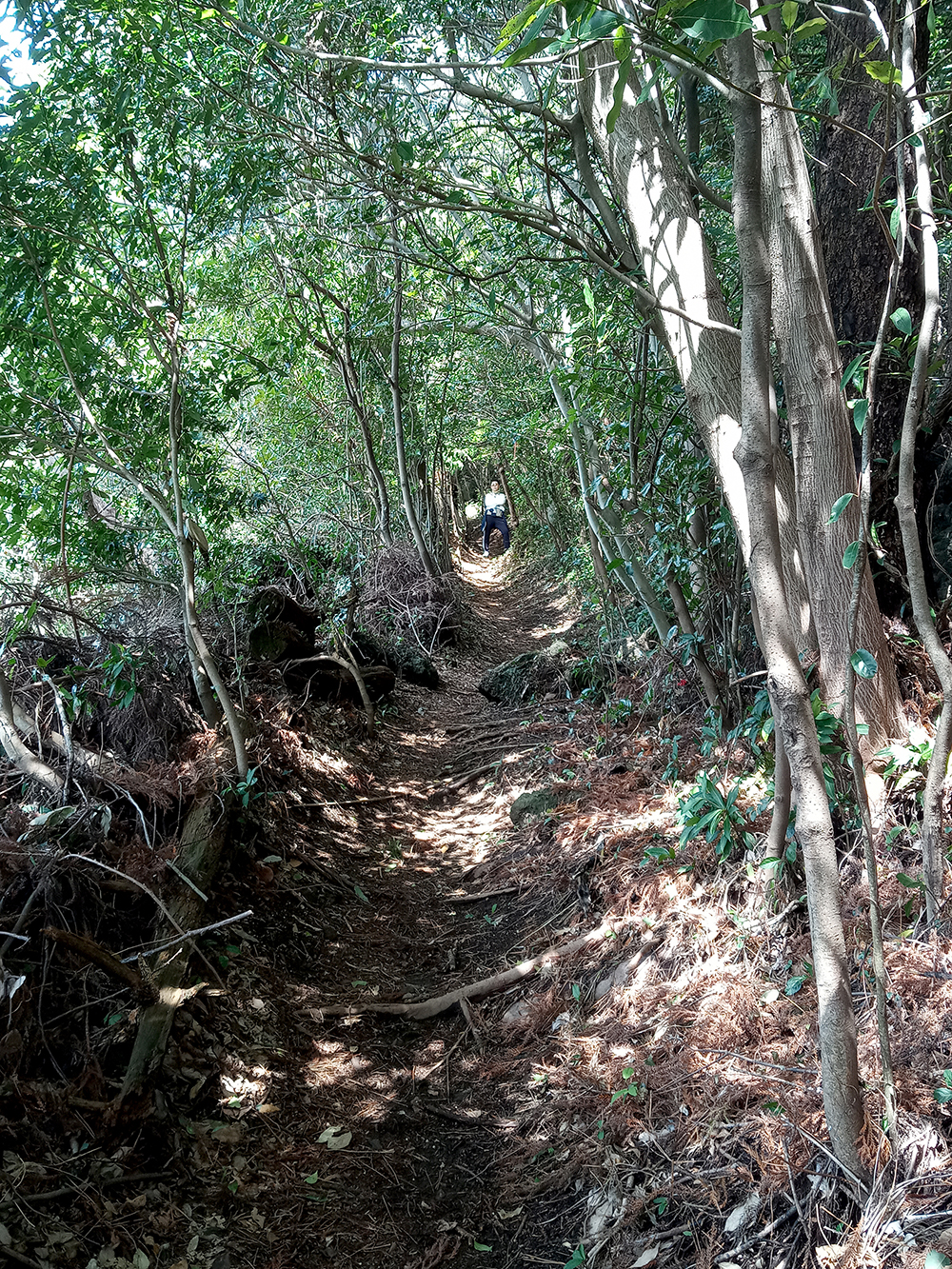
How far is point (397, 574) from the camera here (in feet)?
37.4

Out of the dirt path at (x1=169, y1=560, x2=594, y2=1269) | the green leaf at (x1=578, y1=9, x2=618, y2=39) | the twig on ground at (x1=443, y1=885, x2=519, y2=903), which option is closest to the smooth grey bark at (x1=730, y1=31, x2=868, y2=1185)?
the green leaf at (x1=578, y1=9, x2=618, y2=39)

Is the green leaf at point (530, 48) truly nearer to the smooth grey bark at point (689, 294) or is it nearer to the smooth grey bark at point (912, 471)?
the smooth grey bark at point (912, 471)

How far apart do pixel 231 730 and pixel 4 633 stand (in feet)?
4.57

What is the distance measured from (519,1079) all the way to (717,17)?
146 inches

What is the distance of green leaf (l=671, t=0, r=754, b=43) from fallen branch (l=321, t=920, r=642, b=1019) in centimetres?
372

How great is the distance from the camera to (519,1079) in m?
3.55

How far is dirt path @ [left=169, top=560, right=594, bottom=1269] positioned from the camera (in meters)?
2.95

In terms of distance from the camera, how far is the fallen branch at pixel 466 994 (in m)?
4.16

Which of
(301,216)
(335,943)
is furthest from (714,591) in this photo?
(301,216)

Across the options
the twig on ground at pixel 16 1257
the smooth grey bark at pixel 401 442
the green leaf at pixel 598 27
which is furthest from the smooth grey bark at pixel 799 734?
the smooth grey bark at pixel 401 442

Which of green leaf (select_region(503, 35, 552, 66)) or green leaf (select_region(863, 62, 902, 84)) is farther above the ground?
green leaf (select_region(503, 35, 552, 66))

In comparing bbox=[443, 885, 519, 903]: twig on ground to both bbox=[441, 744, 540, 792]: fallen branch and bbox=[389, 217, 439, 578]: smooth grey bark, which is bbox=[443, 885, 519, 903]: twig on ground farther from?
bbox=[389, 217, 439, 578]: smooth grey bark

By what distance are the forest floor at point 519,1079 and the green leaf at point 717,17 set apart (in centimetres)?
247

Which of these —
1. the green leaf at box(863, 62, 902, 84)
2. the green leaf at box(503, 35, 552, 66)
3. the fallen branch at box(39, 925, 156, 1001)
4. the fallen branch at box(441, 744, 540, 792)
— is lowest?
the fallen branch at box(441, 744, 540, 792)
